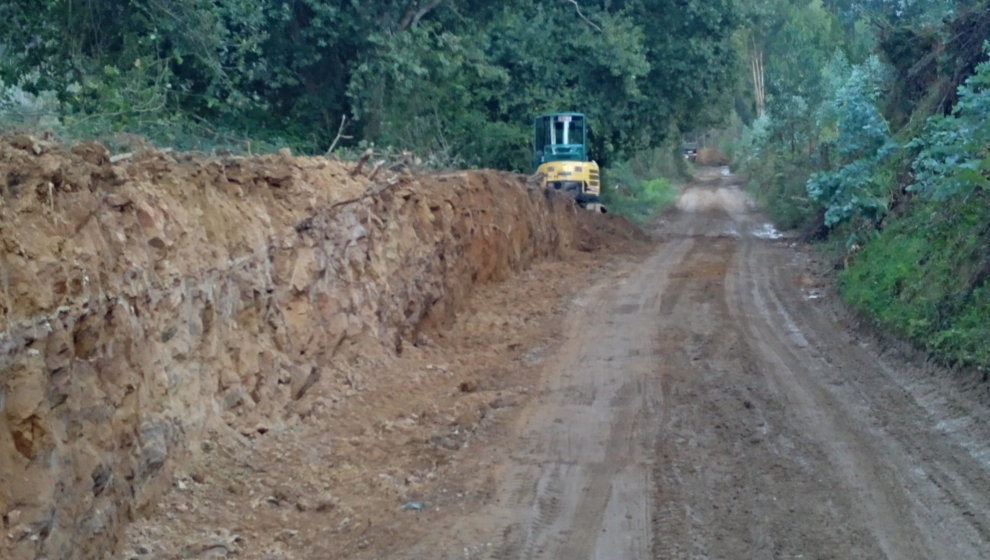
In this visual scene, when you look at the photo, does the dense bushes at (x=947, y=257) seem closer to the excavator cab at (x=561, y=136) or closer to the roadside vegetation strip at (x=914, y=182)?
the roadside vegetation strip at (x=914, y=182)

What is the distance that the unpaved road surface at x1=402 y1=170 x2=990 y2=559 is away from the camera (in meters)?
7.44

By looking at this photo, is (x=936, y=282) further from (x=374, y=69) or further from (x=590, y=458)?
(x=374, y=69)

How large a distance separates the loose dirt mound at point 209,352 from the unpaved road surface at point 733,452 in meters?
1.01

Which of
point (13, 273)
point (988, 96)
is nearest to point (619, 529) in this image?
point (13, 273)

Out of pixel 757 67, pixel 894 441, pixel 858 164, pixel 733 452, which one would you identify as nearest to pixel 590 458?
pixel 733 452

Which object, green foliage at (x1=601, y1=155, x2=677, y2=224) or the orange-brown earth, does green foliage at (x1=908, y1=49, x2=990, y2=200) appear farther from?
green foliage at (x1=601, y1=155, x2=677, y2=224)

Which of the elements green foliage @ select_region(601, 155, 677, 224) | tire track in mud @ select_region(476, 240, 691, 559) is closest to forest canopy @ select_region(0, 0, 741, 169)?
green foliage @ select_region(601, 155, 677, 224)

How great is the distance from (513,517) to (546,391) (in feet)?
13.1

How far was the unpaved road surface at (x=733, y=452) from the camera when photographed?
744 cm

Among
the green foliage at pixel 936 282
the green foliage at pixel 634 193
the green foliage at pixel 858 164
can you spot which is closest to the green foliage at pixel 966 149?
the green foliage at pixel 936 282

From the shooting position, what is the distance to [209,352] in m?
8.61

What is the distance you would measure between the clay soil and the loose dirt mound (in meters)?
0.06

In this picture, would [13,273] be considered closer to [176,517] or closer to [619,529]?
[176,517]

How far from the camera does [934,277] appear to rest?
44.5 feet
